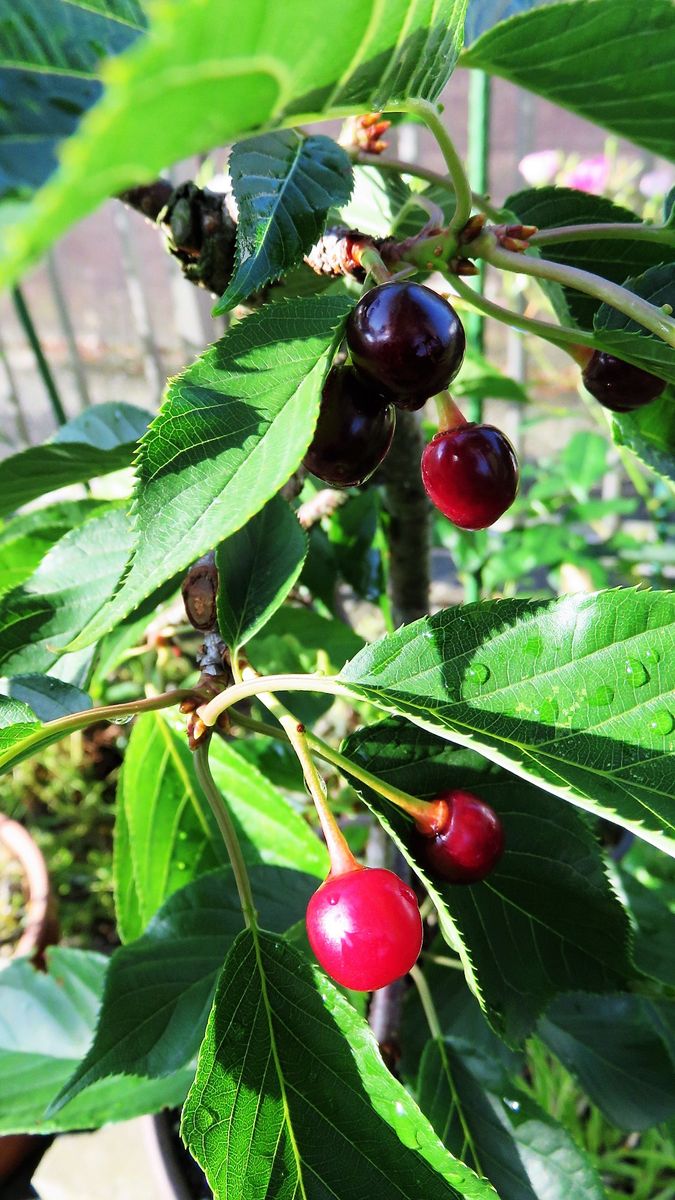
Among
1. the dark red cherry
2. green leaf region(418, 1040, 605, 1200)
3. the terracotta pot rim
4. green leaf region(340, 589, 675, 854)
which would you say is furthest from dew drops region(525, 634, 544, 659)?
the terracotta pot rim

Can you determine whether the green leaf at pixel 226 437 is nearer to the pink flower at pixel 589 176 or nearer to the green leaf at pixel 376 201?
the green leaf at pixel 376 201

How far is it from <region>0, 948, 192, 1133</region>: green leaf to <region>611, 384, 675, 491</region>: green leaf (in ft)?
1.71

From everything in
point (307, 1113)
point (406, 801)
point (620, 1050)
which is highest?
point (406, 801)

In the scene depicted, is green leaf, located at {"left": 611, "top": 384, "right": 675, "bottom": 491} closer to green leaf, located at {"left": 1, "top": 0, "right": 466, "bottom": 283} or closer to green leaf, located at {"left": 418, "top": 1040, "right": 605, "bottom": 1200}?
green leaf, located at {"left": 1, "top": 0, "right": 466, "bottom": 283}

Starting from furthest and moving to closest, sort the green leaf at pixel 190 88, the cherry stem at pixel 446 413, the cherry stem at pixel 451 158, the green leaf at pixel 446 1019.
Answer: the green leaf at pixel 446 1019
the cherry stem at pixel 446 413
the cherry stem at pixel 451 158
the green leaf at pixel 190 88

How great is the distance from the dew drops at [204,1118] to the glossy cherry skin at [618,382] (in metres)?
0.36

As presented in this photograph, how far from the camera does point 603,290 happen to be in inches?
12.4

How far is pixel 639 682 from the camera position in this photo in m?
0.32

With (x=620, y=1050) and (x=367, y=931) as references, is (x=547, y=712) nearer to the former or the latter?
(x=367, y=931)

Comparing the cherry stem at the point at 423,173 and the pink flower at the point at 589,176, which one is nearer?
the cherry stem at the point at 423,173

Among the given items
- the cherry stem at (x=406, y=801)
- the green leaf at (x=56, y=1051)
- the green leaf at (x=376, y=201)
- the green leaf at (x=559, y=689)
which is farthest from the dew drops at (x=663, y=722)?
the green leaf at (x=56, y=1051)

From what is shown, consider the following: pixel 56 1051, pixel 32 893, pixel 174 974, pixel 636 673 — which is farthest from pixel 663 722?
pixel 32 893

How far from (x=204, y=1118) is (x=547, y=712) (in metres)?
0.23

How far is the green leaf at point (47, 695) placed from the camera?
16.4 inches
